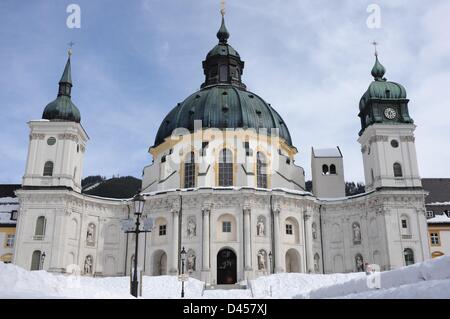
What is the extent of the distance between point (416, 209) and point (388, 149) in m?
7.13

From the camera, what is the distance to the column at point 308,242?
150 feet

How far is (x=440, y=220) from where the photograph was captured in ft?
179

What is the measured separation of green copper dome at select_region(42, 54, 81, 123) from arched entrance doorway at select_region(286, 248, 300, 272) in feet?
88.2

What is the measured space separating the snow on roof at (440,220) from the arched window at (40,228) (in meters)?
42.7

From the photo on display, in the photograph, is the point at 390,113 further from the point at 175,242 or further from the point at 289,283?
the point at 175,242

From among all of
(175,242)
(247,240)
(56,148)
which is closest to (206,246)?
(175,242)

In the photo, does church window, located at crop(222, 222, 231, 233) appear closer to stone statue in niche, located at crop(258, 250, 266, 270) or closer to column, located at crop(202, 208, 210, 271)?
column, located at crop(202, 208, 210, 271)

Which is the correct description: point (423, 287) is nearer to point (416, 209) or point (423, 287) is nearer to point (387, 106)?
point (416, 209)

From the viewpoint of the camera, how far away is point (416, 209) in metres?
47.0

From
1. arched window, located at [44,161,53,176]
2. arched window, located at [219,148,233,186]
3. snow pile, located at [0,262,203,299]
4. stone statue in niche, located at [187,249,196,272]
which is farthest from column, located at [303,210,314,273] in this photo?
snow pile, located at [0,262,203,299]

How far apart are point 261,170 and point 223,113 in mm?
7938

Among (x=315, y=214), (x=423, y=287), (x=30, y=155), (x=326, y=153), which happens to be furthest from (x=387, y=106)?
(x=423, y=287)

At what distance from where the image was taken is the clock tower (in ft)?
160

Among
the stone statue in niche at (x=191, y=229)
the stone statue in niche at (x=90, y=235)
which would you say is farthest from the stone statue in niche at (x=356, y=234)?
the stone statue in niche at (x=90, y=235)
